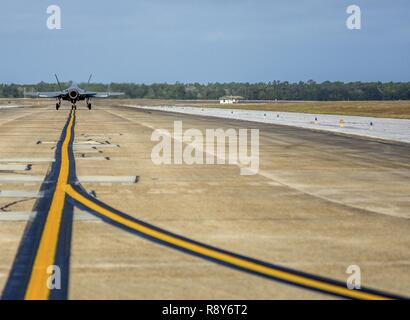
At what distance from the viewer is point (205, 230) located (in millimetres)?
9406

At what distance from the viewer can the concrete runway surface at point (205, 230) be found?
668 cm

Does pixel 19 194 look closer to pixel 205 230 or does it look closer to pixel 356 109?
pixel 205 230

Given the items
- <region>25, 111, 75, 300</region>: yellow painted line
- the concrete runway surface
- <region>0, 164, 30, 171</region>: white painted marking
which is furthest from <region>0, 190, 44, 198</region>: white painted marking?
<region>0, 164, 30, 171</region>: white painted marking

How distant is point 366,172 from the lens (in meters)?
17.2

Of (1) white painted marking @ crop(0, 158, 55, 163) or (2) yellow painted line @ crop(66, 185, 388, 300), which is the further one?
(1) white painted marking @ crop(0, 158, 55, 163)

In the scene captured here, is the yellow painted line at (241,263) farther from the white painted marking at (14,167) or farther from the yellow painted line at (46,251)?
the white painted marking at (14,167)

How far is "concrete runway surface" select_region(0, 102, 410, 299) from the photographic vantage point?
668 cm

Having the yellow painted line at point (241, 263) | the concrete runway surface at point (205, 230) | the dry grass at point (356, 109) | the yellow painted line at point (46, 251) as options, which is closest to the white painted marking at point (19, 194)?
the concrete runway surface at point (205, 230)

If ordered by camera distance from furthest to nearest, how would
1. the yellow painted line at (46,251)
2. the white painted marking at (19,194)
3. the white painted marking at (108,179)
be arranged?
the white painted marking at (108,179) < the white painted marking at (19,194) < the yellow painted line at (46,251)

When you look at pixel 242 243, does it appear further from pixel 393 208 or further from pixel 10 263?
pixel 393 208

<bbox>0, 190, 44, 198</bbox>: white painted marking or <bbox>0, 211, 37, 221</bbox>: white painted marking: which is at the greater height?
<bbox>0, 190, 44, 198</bbox>: white painted marking

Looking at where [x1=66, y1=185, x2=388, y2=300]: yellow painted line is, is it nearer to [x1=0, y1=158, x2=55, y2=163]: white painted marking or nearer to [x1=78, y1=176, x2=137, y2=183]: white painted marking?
[x1=78, y1=176, x2=137, y2=183]: white painted marking

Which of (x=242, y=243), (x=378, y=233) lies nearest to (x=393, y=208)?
(x=378, y=233)

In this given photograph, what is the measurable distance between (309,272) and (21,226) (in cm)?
460
